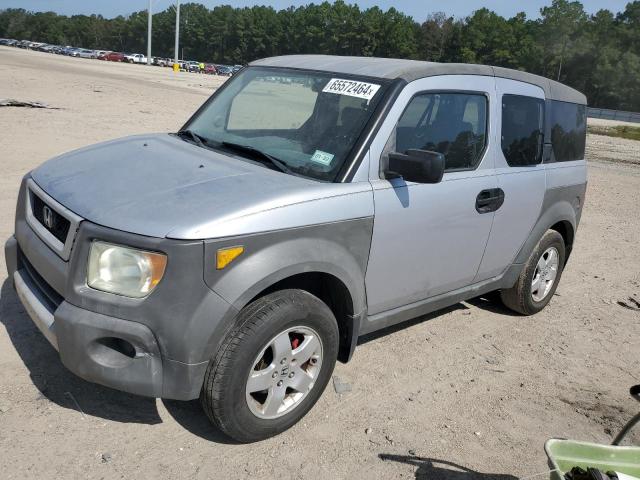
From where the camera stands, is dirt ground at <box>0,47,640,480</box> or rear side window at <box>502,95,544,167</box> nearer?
dirt ground at <box>0,47,640,480</box>

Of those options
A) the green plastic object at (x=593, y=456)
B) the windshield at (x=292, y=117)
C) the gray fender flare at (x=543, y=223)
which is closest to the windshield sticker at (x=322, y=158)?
the windshield at (x=292, y=117)

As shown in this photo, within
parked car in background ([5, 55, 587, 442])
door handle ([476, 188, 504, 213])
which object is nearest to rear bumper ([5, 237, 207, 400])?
parked car in background ([5, 55, 587, 442])

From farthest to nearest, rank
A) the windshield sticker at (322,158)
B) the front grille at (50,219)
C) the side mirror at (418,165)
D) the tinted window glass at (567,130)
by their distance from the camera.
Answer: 1. the tinted window glass at (567,130)
2. the windshield sticker at (322,158)
3. the side mirror at (418,165)
4. the front grille at (50,219)

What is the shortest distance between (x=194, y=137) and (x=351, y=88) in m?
1.15

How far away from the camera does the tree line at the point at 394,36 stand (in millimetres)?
87625

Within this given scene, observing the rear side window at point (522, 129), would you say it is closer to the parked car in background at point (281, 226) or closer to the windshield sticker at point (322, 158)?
the parked car in background at point (281, 226)

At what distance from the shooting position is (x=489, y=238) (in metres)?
4.27

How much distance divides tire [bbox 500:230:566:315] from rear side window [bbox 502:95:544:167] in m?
0.76

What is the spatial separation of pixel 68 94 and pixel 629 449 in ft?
65.2

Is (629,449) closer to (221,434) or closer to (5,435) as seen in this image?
(221,434)

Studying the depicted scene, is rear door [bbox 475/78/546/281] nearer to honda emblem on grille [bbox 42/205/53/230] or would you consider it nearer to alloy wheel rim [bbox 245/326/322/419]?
alloy wheel rim [bbox 245/326/322/419]

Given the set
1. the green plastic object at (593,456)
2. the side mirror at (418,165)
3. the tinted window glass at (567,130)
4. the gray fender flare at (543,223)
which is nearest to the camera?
the green plastic object at (593,456)

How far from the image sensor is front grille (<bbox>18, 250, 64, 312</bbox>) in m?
3.00

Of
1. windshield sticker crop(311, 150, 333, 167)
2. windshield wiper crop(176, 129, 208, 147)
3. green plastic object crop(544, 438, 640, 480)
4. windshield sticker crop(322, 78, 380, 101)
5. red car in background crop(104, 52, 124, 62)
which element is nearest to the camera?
Answer: green plastic object crop(544, 438, 640, 480)
